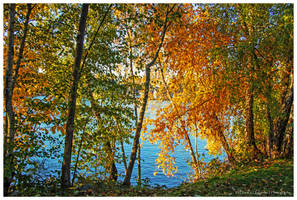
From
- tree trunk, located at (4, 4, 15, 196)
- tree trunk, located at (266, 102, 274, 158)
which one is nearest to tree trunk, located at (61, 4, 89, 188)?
tree trunk, located at (4, 4, 15, 196)

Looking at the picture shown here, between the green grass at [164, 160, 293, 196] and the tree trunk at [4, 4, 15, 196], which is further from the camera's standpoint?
the green grass at [164, 160, 293, 196]

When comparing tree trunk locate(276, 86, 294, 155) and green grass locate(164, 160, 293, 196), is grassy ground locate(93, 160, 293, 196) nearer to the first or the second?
green grass locate(164, 160, 293, 196)

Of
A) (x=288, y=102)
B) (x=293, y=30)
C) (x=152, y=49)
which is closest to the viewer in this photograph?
(x=293, y=30)

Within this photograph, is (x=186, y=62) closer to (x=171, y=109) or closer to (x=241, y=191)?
(x=171, y=109)

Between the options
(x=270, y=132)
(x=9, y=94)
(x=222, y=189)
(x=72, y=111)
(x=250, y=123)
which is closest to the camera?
(x=9, y=94)

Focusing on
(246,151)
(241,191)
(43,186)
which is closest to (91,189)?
(43,186)

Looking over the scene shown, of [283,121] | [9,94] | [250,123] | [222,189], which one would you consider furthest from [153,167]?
[9,94]

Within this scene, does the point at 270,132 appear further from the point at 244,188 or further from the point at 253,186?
the point at 244,188

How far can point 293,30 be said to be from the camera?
4758mm

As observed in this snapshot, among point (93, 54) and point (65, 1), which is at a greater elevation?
point (65, 1)

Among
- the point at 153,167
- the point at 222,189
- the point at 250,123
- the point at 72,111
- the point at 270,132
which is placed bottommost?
the point at 222,189

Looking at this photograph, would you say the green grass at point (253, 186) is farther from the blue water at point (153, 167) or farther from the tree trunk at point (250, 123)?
the blue water at point (153, 167)

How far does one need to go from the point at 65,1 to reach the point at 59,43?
0.87 meters

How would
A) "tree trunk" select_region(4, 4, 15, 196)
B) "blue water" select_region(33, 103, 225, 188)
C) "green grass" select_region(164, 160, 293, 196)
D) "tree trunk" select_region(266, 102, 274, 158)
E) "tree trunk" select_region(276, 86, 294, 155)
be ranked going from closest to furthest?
"tree trunk" select_region(4, 4, 15, 196)
"green grass" select_region(164, 160, 293, 196)
"tree trunk" select_region(276, 86, 294, 155)
"tree trunk" select_region(266, 102, 274, 158)
"blue water" select_region(33, 103, 225, 188)
